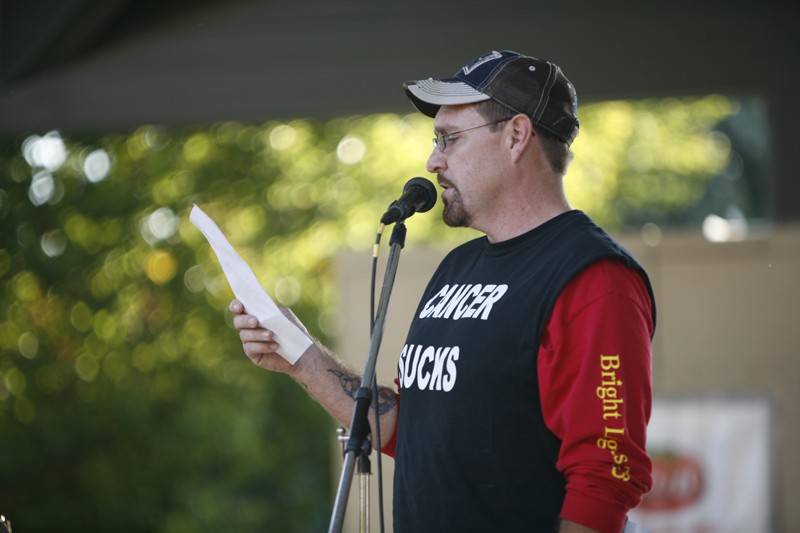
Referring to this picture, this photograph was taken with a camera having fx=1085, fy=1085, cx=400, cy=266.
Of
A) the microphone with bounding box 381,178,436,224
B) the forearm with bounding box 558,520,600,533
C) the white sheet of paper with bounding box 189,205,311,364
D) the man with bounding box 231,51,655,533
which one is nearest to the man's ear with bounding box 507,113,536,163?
the man with bounding box 231,51,655,533

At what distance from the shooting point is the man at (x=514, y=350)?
2.10 m

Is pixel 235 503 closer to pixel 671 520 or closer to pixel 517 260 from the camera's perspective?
pixel 671 520

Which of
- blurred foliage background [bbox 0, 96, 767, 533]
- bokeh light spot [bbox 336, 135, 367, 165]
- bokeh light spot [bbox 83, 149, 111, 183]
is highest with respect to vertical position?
bokeh light spot [bbox 336, 135, 367, 165]

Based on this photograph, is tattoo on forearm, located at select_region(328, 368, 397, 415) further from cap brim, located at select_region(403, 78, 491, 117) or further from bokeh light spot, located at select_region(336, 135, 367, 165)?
bokeh light spot, located at select_region(336, 135, 367, 165)

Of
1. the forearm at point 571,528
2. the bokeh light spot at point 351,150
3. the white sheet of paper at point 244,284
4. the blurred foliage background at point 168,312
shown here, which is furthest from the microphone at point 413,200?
the bokeh light spot at point 351,150

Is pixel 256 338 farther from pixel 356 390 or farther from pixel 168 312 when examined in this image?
pixel 168 312

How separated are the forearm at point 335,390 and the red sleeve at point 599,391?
21.2 inches

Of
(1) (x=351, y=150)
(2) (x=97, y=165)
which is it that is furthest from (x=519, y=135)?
(1) (x=351, y=150)

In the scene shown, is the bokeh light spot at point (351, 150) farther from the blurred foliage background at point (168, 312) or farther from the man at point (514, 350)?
the man at point (514, 350)

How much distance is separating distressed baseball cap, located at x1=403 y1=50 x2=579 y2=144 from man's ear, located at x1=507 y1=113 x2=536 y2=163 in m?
0.02

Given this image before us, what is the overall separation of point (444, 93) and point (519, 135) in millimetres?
207

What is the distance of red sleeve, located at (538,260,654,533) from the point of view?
6.79 feet

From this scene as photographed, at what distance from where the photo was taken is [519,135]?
246 cm

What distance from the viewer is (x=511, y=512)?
220 cm
